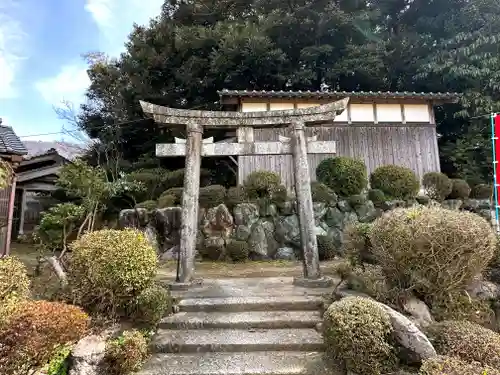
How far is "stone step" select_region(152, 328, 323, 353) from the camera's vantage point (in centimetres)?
411

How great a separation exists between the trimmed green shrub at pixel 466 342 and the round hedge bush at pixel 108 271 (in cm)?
372

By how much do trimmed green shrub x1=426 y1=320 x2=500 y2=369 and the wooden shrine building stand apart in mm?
8206

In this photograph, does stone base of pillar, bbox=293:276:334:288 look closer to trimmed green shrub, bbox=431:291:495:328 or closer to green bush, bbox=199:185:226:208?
trimmed green shrub, bbox=431:291:495:328

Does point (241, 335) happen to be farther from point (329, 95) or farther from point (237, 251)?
point (329, 95)

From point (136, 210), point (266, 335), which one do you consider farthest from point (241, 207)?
point (266, 335)

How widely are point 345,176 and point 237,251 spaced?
169 inches

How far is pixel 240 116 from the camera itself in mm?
7035

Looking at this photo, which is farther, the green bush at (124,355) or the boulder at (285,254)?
the boulder at (285,254)

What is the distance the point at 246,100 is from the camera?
1198 cm

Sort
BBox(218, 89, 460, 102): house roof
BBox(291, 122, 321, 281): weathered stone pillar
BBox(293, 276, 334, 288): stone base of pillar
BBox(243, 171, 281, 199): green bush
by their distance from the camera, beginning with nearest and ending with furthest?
BBox(293, 276, 334, 288): stone base of pillar
BBox(291, 122, 321, 281): weathered stone pillar
BBox(243, 171, 281, 199): green bush
BBox(218, 89, 460, 102): house roof

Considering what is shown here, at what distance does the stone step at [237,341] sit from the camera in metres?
4.11

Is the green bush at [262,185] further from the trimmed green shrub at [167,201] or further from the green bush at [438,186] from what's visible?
the green bush at [438,186]

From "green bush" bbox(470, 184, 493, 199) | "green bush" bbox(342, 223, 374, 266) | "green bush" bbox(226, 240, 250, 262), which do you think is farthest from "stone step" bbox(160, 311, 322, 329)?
"green bush" bbox(470, 184, 493, 199)

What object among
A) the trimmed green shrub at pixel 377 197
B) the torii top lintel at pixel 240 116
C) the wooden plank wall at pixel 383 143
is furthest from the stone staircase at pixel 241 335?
the wooden plank wall at pixel 383 143
